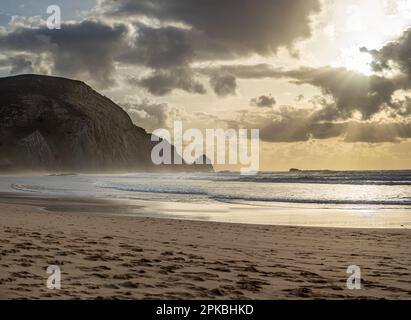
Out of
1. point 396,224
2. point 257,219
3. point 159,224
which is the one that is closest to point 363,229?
point 396,224

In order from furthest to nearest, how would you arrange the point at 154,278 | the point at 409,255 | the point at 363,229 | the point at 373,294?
the point at 363,229, the point at 409,255, the point at 154,278, the point at 373,294

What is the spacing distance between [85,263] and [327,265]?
16.9ft

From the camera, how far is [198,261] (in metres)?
10.3

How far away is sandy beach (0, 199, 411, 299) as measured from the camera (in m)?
7.60

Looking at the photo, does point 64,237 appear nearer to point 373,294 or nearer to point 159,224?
point 159,224

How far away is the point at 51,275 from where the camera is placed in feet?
26.9

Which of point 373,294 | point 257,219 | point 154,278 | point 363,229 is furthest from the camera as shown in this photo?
point 257,219

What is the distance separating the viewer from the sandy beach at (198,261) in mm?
7602

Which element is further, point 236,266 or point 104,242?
point 104,242
